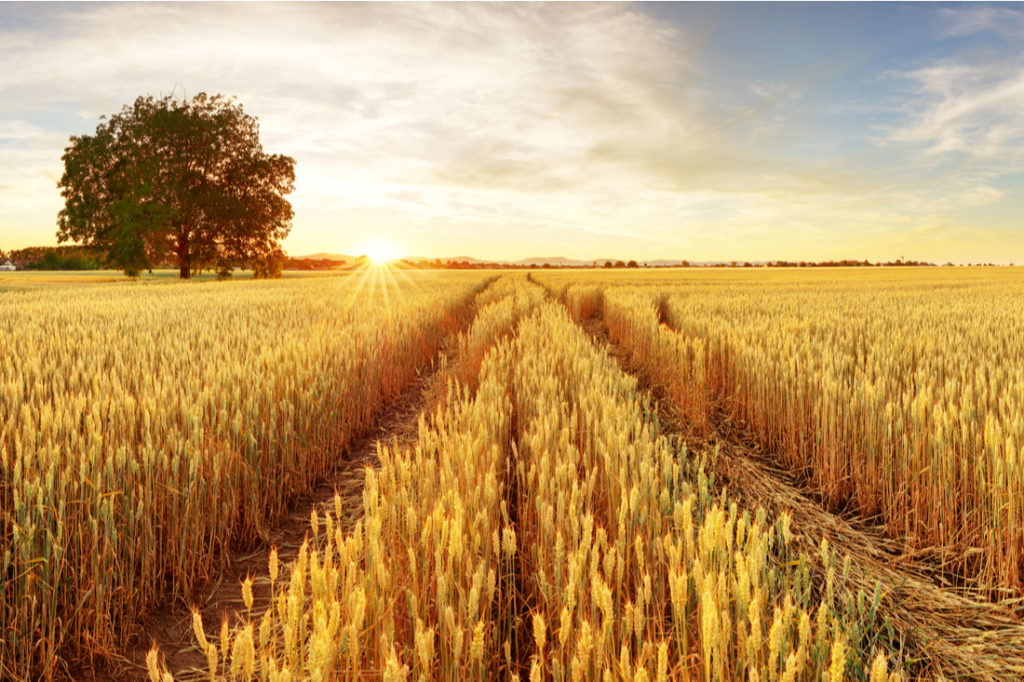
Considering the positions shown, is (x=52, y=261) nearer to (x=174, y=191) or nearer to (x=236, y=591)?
(x=174, y=191)

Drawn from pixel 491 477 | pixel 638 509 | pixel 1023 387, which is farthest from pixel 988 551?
pixel 491 477

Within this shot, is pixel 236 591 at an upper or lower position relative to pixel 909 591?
lower

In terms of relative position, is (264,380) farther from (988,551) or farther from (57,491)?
(988,551)

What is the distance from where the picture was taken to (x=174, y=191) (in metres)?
32.2

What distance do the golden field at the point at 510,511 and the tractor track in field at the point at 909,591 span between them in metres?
0.04

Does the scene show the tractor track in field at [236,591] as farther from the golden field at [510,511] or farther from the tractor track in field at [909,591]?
the tractor track in field at [909,591]

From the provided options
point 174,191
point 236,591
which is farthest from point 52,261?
point 236,591

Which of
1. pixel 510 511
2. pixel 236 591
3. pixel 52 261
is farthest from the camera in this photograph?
pixel 52 261

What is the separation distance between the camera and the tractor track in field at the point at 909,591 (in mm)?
2295

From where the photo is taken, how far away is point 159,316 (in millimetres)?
8516

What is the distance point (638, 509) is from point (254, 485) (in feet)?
8.55

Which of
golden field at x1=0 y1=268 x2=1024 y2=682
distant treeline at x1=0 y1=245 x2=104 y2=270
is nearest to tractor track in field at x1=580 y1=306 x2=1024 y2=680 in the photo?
golden field at x1=0 y1=268 x2=1024 y2=682

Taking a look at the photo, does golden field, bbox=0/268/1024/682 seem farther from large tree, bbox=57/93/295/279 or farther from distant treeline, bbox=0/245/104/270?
distant treeline, bbox=0/245/104/270

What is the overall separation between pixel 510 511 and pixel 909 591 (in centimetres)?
227
